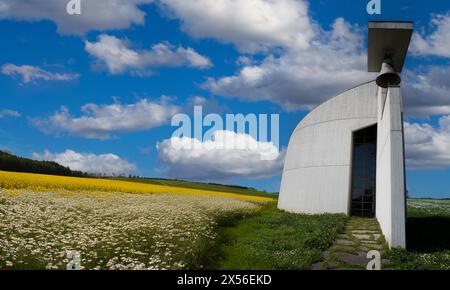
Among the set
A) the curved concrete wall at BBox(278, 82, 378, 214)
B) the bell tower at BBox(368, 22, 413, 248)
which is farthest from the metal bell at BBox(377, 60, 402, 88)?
the curved concrete wall at BBox(278, 82, 378, 214)

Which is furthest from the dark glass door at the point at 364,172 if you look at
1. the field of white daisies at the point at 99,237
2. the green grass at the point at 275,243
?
the field of white daisies at the point at 99,237

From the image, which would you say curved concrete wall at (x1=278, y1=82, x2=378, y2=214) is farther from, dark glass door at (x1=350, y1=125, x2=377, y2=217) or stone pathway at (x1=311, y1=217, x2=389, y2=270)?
stone pathway at (x1=311, y1=217, x2=389, y2=270)

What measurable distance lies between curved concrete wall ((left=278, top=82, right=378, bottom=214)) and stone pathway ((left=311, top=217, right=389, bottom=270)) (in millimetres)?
4964

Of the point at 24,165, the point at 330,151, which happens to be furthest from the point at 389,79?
the point at 24,165

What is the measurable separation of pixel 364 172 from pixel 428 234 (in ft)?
18.8

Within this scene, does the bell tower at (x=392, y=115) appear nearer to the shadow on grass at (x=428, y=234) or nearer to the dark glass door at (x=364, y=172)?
the shadow on grass at (x=428, y=234)

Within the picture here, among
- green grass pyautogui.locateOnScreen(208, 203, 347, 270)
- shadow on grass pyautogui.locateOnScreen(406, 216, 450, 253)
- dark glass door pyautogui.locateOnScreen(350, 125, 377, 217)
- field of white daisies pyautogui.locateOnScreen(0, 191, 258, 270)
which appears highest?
dark glass door pyautogui.locateOnScreen(350, 125, 377, 217)

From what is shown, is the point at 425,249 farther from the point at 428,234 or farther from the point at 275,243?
the point at 428,234

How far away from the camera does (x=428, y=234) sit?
17750 millimetres

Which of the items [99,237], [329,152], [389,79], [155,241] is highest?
[389,79]

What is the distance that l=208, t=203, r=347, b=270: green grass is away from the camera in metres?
11.0

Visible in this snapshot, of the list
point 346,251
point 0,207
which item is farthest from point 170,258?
point 0,207

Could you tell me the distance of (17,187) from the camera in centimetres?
2403
